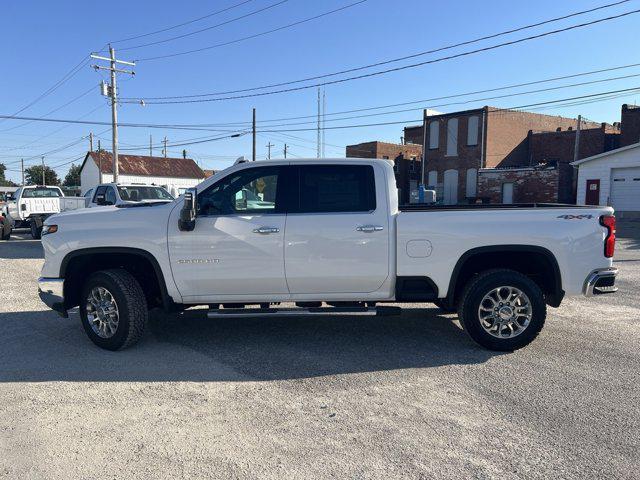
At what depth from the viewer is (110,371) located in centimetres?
491

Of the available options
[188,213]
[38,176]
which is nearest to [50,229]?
[188,213]

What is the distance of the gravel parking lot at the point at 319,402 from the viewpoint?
3287mm

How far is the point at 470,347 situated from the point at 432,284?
2.92ft

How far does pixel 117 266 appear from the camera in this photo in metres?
5.74

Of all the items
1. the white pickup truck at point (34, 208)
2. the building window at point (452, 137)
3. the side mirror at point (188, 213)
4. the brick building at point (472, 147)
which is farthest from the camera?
the building window at point (452, 137)

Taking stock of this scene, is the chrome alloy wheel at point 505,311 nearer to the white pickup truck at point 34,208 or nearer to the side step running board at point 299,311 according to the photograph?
the side step running board at point 299,311

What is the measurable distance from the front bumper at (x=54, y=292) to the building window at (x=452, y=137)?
40756 millimetres

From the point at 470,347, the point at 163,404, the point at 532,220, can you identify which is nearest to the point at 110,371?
the point at 163,404

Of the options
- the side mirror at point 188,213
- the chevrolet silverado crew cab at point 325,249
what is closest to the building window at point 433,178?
the chevrolet silverado crew cab at point 325,249

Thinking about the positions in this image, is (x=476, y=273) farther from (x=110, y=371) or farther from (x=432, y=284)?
(x=110, y=371)

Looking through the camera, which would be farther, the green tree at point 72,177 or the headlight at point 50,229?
the green tree at point 72,177

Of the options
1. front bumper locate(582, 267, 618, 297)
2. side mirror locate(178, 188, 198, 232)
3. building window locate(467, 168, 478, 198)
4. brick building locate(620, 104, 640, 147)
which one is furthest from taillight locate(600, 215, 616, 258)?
building window locate(467, 168, 478, 198)

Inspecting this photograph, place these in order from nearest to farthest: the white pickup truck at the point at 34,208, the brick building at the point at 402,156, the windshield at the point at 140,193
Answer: the windshield at the point at 140,193 < the white pickup truck at the point at 34,208 < the brick building at the point at 402,156

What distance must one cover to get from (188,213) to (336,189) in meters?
1.54
